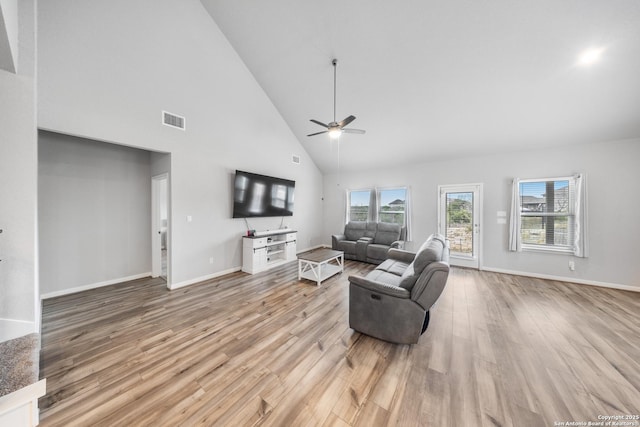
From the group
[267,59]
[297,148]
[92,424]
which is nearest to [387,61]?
[267,59]

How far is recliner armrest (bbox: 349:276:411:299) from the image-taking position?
6.90ft

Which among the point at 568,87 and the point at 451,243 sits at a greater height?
A: the point at 568,87

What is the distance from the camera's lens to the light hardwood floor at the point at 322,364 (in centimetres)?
143

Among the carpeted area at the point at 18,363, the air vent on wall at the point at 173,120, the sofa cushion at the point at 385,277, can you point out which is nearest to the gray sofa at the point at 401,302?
the sofa cushion at the point at 385,277

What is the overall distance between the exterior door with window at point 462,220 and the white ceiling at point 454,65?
93 centimetres

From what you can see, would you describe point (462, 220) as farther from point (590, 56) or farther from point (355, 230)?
point (590, 56)

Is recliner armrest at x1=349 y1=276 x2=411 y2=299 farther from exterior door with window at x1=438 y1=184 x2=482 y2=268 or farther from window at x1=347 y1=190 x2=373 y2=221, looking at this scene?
window at x1=347 y1=190 x2=373 y2=221

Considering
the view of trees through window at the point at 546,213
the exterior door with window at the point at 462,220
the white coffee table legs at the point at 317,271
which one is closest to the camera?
the white coffee table legs at the point at 317,271

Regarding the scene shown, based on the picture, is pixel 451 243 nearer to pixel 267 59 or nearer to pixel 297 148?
pixel 297 148

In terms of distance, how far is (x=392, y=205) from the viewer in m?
6.14

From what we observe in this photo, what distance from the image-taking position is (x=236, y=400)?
1528mm

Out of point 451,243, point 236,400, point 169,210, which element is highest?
point 169,210

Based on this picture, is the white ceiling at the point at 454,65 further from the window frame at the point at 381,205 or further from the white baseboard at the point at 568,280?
the white baseboard at the point at 568,280

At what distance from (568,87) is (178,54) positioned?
619cm
